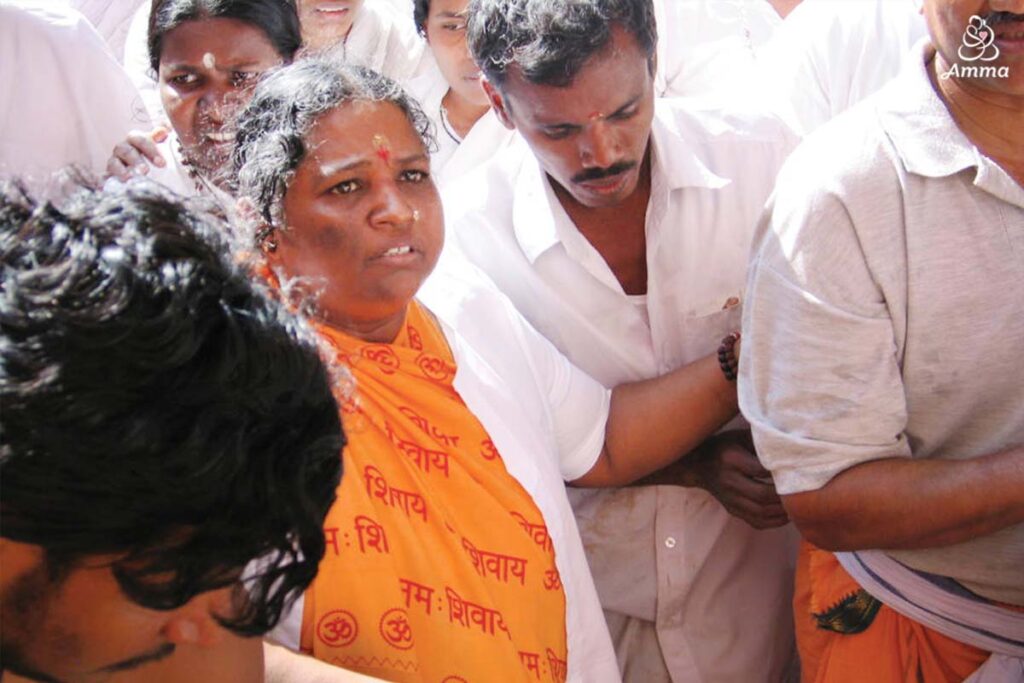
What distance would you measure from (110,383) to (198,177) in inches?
55.1

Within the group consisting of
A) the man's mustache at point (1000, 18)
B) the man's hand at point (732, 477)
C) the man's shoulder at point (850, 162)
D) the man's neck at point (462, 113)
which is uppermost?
the man's mustache at point (1000, 18)

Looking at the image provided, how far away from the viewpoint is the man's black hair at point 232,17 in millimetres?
2506

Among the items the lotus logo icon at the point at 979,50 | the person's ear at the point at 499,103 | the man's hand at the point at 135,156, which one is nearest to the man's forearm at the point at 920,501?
the lotus logo icon at the point at 979,50

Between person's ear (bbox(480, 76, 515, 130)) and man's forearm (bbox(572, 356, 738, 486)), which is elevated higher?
person's ear (bbox(480, 76, 515, 130))

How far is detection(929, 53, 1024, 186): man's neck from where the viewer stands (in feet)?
5.77

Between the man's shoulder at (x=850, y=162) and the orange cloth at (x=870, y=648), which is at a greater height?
the man's shoulder at (x=850, y=162)

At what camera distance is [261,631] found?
122cm

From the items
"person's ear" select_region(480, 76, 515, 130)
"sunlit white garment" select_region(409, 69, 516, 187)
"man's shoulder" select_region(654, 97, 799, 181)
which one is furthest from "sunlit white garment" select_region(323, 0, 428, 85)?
"man's shoulder" select_region(654, 97, 799, 181)

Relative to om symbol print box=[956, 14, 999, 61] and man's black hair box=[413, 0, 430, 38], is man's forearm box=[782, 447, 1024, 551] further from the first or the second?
man's black hair box=[413, 0, 430, 38]

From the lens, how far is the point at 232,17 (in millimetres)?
2506

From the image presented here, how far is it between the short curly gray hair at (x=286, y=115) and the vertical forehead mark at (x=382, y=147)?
75 millimetres

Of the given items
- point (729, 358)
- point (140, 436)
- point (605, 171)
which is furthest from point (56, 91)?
point (140, 436)

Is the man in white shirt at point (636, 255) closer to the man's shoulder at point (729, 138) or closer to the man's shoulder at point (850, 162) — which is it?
the man's shoulder at point (729, 138)

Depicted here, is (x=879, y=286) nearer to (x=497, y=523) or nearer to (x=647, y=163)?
(x=497, y=523)
